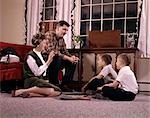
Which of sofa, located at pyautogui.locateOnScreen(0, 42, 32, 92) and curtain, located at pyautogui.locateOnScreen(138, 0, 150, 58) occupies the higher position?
curtain, located at pyautogui.locateOnScreen(138, 0, 150, 58)

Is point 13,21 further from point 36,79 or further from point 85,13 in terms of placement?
point 36,79

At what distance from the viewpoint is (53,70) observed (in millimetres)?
3979

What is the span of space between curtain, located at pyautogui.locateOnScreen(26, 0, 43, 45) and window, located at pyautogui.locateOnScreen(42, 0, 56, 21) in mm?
95

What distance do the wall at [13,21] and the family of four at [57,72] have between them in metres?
1.58

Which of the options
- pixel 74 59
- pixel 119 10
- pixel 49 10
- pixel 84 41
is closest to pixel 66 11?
pixel 49 10

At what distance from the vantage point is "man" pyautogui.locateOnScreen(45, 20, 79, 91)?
399 cm

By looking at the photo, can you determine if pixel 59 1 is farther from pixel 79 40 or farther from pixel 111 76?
pixel 111 76

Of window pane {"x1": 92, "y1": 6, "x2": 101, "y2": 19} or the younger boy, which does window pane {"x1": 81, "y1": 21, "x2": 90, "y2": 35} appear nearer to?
window pane {"x1": 92, "y1": 6, "x2": 101, "y2": 19}

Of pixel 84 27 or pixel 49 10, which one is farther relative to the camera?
pixel 49 10

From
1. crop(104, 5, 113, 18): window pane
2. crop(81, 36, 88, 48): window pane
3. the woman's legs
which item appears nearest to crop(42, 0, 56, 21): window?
crop(81, 36, 88, 48): window pane

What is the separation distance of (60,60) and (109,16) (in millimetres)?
1550

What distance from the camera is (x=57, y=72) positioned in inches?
158

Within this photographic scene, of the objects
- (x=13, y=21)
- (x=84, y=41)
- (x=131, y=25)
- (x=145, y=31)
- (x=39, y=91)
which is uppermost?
(x=13, y=21)

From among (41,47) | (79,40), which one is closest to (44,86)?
(41,47)
